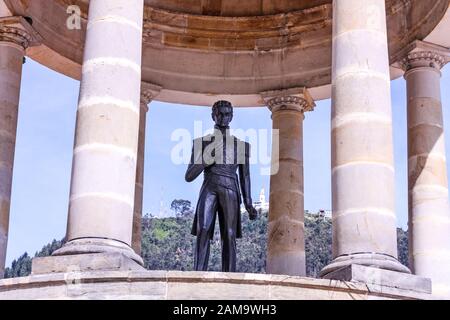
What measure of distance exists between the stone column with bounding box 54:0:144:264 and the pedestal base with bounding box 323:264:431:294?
998 centimetres

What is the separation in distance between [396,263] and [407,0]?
30.4m

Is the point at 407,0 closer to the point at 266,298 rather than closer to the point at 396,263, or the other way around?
the point at 396,263

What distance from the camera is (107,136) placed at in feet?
156

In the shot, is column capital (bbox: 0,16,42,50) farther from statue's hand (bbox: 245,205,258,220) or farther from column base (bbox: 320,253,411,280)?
column base (bbox: 320,253,411,280)

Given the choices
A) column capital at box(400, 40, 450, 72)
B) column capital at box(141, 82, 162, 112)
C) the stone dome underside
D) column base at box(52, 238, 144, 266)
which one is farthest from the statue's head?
the stone dome underside

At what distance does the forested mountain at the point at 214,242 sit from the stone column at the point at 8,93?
241ft

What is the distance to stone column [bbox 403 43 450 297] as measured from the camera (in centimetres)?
6378

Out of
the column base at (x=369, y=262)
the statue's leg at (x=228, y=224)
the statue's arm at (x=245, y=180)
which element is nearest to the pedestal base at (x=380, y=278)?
the column base at (x=369, y=262)

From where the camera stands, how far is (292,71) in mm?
76562

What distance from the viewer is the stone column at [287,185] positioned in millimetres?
70863

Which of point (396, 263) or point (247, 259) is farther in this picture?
point (247, 259)
